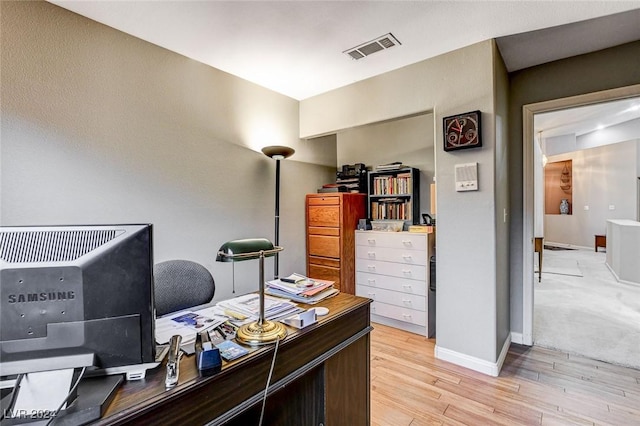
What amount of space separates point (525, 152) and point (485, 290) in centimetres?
144

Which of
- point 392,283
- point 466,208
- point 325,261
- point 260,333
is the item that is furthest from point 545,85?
point 260,333

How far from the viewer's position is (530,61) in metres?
2.72

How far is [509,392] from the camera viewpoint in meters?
2.10

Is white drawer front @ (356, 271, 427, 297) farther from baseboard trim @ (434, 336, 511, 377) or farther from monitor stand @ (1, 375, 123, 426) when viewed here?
monitor stand @ (1, 375, 123, 426)

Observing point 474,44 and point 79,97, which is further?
point 474,44

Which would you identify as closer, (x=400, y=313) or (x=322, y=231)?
(x=400, y=313)

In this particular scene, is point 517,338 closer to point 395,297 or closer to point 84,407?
point 395,297

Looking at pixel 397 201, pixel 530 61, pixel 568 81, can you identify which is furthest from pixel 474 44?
pixel 397 201

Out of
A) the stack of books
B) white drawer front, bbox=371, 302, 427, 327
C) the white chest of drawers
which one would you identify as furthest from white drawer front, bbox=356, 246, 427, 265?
→ the stack of books

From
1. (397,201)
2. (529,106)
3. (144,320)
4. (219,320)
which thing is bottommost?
(219,320)

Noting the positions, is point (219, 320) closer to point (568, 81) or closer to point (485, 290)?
point (485, 290)

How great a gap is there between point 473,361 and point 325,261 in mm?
1756

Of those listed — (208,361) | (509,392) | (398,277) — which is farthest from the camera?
(398,277)

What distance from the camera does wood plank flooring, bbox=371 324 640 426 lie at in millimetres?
1842
